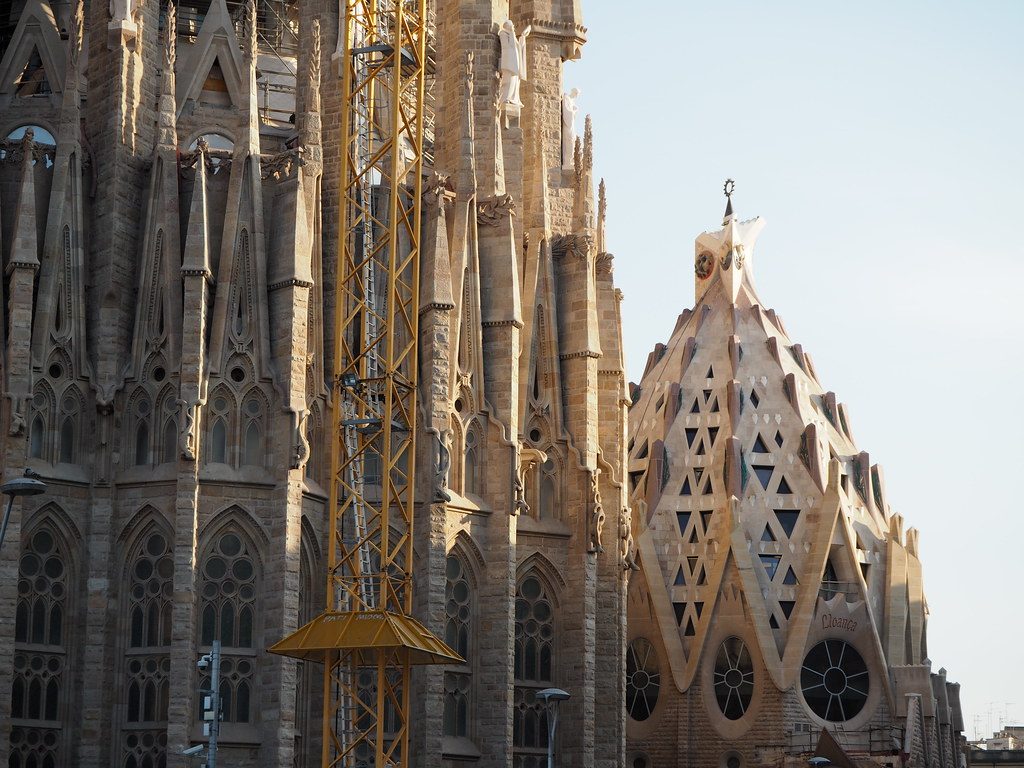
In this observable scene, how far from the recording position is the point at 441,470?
55.6 m

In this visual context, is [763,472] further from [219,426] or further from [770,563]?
[219,426]

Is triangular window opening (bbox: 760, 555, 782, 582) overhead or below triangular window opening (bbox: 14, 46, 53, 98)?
below

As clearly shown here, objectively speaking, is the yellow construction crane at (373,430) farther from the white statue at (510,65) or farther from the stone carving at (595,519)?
the stone carving at (595,519)

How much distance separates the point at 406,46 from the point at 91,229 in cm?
967

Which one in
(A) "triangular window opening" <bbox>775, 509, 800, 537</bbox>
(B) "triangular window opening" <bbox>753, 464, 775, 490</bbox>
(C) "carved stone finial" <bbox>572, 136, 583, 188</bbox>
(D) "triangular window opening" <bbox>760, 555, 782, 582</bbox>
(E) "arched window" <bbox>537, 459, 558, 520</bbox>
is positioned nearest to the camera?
(E) "arched window" <bbox>537, 459, 558, 520</bbox>

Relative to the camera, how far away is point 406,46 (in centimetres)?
5638

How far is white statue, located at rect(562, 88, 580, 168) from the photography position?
66.4 meters

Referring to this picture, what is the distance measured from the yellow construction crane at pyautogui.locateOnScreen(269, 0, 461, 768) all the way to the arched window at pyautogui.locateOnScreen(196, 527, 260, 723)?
2142 millimetres

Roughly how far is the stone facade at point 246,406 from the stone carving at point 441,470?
3.3 inches

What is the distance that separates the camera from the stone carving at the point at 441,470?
55.4 metres

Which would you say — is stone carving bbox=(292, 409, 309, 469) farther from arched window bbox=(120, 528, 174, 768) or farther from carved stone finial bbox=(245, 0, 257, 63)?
carved stone finial bbox=(245, 0, 257, 63)

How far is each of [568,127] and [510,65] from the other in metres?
6.51

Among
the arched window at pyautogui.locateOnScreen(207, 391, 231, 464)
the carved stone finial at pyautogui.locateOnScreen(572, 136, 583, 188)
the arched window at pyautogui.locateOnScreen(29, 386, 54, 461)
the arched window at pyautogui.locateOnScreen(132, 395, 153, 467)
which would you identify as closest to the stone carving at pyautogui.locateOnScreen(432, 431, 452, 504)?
the arched window at pyautogui.locateOnScreen(207, 391, 231, 464)

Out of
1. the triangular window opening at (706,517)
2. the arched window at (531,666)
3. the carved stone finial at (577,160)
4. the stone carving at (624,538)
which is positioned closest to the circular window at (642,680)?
the triangular window opening at (706,517)
